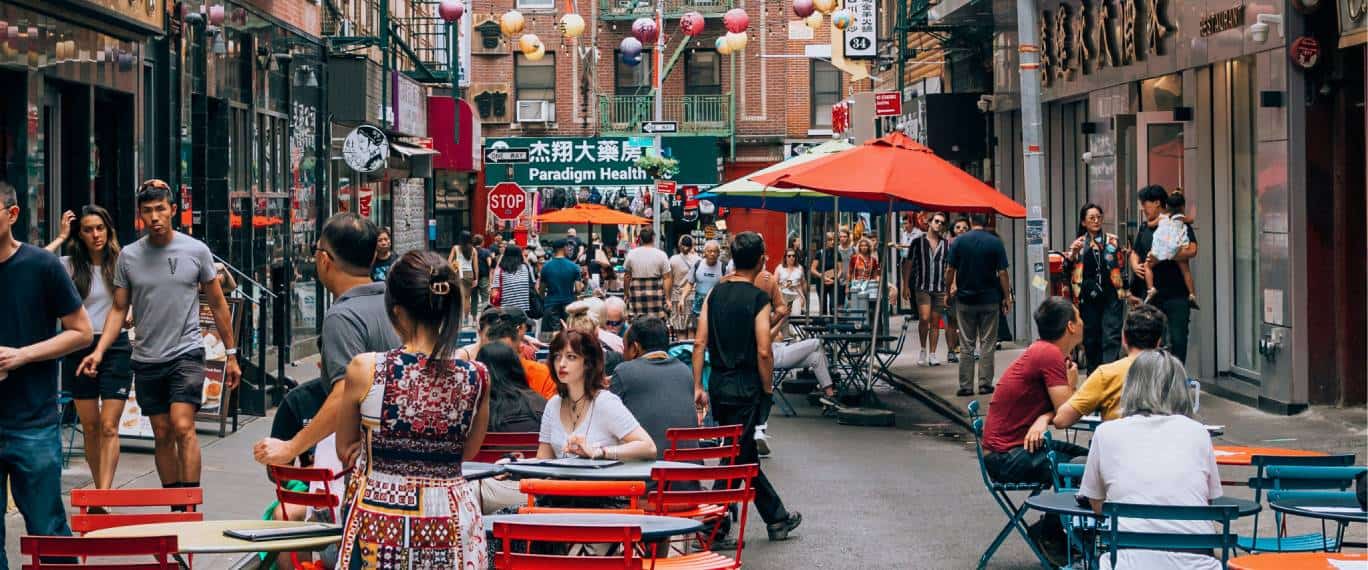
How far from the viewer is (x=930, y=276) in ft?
73.3

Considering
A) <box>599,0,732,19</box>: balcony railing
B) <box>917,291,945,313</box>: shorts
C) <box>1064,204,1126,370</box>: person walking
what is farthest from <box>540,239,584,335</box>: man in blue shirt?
<box>599,0,732,19</box>: balcony railing

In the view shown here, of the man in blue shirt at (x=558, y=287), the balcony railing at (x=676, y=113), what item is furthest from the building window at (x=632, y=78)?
the man in blue shirt at (x=558, y=287)

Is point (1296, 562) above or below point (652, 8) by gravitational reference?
below

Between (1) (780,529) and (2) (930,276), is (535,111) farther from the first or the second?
(1) (780,529)

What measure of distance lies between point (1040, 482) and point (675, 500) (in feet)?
6.93

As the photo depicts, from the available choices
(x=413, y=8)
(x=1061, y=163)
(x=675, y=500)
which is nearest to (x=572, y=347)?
(x=675, y=500)

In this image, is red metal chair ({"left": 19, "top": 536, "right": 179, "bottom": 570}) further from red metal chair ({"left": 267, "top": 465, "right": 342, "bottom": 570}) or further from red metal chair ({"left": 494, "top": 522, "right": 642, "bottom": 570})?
red metal chair ({"left": 267, "top": 465, "right": 342, "bottom": 570})

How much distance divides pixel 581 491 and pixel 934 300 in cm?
1531

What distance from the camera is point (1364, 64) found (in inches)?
592

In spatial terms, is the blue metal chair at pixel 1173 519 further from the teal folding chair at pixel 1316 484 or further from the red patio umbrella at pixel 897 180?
the red patio umbrella at pixel 897 180

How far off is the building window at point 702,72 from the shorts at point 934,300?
3652cm

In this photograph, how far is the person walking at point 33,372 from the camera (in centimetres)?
740

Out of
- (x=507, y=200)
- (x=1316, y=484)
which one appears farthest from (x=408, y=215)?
(x=1316, y=484)

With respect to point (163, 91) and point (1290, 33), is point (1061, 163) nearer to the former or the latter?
point (1290, 33)
